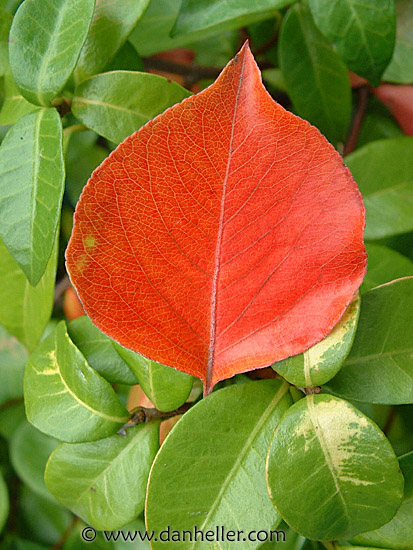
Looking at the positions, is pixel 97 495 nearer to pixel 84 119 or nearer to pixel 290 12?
pixel 84 119

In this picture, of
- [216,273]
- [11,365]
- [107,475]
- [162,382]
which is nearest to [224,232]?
[216,273]

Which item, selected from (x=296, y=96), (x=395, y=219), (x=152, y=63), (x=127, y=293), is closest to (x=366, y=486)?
(x=127, y=293)

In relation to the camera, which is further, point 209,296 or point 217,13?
point 217,13

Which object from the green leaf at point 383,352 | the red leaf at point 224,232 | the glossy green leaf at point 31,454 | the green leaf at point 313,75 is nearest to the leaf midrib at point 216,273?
the red leaf at point 224,232

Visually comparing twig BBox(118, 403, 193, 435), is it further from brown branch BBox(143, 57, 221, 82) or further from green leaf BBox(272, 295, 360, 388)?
brown branch BBox(143, 57, 221, 82)

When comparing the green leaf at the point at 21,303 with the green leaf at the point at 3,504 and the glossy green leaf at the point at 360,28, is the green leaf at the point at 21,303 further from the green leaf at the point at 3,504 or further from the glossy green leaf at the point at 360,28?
the glossy green leaf at the point at 360,28

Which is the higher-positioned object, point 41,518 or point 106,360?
point 106,360

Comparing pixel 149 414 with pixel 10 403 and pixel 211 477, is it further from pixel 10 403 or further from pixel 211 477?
pixel 10 403
